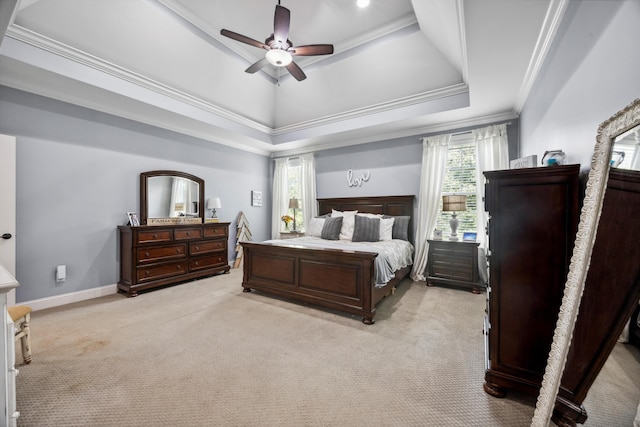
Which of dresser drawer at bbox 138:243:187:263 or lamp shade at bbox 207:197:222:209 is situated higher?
lamp shade at bbox 207:197:222:209

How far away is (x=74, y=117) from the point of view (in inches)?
133

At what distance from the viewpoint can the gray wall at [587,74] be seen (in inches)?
45.5

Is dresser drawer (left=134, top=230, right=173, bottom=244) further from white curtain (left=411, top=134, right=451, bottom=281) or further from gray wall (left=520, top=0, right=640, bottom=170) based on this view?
gray wall (left=520, top=0, right=640, bottom=170)

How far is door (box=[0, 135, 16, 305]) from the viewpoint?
9.04 ft

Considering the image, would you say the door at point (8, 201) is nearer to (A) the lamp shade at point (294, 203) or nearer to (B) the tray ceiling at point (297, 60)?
(B) the tray ceiling at point (297, 60)

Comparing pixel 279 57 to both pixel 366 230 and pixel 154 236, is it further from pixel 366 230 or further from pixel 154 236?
pixel 154 236

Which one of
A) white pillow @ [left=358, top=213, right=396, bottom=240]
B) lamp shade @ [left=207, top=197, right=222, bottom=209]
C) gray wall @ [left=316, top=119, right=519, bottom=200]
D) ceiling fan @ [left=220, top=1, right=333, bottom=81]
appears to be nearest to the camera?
ceiling fan @ [left=220, top=1, right=333, bottom=81]

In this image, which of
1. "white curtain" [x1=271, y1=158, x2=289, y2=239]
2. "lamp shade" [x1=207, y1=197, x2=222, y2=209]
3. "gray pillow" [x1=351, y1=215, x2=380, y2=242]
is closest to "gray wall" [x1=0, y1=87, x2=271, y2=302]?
"lamp shade" [x1=207, y1=197, x2=222, y2=209]

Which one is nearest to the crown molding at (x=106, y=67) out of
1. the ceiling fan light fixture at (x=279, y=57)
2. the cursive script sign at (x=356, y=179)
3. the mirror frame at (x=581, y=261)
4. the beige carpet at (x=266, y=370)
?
the ceiling fan light fixture at (x=279, y=57)

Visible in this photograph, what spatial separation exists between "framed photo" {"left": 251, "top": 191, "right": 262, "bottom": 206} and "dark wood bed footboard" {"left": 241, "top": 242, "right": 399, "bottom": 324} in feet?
7.99

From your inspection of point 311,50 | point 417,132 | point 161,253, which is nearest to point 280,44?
point 311,50

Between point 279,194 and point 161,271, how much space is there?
3016 mm

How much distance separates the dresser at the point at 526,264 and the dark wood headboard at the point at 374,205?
115 inches

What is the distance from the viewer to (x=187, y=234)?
168 inches
